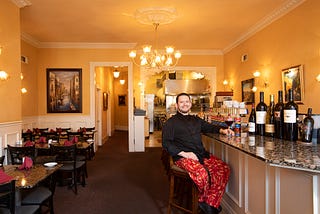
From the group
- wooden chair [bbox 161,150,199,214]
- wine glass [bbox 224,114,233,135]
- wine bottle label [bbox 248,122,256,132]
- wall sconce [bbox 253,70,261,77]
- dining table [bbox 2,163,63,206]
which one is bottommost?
wooden chair [bbox 161,150,199,214]

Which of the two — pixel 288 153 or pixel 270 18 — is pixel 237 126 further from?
pixel 270 18

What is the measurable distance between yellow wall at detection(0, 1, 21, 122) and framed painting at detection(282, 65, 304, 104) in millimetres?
5356

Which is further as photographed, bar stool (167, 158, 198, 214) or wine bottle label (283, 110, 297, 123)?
bar stool (167, 158, 198, 214)

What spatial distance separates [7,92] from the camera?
188 inches

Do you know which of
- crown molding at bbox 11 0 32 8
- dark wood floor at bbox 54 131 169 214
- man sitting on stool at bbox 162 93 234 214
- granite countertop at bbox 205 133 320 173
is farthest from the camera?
crown molding at bbox 11 0 32 8

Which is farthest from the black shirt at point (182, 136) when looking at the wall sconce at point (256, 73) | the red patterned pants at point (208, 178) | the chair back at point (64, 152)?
the wall sconce at point (256, 73)

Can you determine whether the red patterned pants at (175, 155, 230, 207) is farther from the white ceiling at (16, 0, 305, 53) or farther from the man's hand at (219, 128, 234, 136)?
the white ceiling at (16, 0, 305, 53)

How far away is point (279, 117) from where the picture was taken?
2.76m

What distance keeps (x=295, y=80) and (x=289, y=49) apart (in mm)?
715

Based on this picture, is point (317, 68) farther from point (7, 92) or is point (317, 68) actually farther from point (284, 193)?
point (7, 92)

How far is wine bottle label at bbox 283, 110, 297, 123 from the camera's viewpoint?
98.3 inches

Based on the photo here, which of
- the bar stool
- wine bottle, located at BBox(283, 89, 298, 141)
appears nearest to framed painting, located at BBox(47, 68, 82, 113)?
the bar stool

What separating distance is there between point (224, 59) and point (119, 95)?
8.27 m

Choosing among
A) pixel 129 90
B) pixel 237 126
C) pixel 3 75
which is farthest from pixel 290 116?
pixel 129 90
